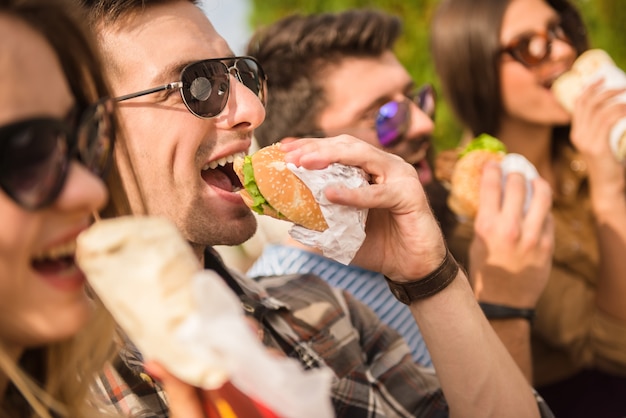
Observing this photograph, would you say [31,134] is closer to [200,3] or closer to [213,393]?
[213,393]

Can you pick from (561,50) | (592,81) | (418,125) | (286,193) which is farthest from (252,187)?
(561,50)

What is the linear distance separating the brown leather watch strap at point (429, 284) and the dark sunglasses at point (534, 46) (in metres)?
2.01

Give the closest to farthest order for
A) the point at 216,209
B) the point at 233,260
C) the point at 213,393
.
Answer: the point at 213,393
the point at 216,209
the point at 233,260

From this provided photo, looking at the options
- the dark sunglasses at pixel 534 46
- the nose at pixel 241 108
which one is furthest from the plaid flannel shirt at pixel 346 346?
the dark sunglasses at pixel 534 46

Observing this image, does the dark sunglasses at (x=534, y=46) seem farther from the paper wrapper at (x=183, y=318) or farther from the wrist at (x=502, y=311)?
the paper wrapper at (x=183, y=318)

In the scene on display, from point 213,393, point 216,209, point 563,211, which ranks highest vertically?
point 213,393

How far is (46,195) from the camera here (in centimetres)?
110

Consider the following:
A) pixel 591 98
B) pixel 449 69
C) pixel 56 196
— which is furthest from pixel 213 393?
pixel 449 69

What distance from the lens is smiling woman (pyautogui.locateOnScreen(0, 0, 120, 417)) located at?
1.08 m

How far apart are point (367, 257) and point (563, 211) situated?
6.39 ft

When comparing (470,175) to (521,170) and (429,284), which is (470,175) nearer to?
(521,170)

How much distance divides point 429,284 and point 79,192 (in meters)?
1.15

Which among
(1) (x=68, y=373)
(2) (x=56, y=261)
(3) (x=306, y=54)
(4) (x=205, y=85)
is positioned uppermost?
(2) (x=56, y=261)

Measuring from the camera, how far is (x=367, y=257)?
6.86ft
